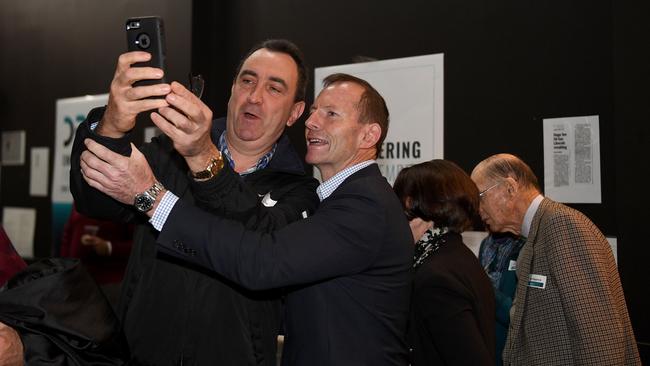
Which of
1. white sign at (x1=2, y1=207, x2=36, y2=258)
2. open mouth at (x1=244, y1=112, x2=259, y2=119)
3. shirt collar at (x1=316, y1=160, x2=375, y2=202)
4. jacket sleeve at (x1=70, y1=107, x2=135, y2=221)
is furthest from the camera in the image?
white sign at (x1=2, y1=207, x2=36, y2=258)

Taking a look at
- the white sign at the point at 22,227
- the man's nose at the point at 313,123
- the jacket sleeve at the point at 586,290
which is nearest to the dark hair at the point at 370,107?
the man's nose at the point at 313,123

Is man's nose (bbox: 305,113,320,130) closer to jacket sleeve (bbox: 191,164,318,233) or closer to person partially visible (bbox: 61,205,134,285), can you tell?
jacket sleeve (bbox: 191,164,318,233)

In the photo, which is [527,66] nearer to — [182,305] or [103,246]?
[182,305]

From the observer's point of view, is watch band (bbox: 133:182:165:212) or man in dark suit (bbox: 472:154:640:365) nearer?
watch band (bbox: 133:182:165:212)

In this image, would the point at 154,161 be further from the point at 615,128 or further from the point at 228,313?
the point at 615,128

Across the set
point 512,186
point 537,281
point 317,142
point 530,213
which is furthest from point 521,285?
point 317,142

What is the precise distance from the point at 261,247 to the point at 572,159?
6.88ft

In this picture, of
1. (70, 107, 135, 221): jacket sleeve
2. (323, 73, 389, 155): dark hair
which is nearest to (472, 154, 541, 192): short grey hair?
(323, 73, 389, 155): dark hair

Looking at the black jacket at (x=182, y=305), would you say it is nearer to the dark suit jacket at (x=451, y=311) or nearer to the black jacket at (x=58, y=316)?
the black jacket at (x=58, y=316)

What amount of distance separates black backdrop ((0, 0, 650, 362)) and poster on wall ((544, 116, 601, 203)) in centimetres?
4

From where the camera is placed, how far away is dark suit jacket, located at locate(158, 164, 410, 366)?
54.4 inches

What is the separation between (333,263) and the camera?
4.82 ft

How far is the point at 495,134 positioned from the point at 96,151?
2336 millimetres

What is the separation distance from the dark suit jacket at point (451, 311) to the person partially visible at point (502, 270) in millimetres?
619
